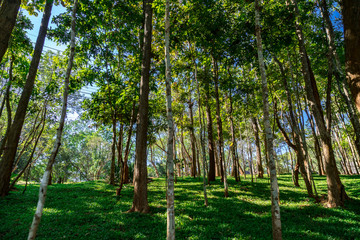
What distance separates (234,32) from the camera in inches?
303

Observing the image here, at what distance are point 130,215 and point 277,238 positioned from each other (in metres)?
4.83

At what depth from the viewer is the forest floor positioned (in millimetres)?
5184

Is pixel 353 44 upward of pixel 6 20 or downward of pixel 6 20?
downward

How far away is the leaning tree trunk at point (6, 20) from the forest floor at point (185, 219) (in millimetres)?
4958

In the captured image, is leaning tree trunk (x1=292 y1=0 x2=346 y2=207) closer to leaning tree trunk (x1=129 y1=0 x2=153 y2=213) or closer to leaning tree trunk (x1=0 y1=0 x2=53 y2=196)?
leaning tree trunk (x1=129 y1=0 x2=153 y2=213)

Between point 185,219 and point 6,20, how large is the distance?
283 inches

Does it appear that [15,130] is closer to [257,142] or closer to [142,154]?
[142,154]

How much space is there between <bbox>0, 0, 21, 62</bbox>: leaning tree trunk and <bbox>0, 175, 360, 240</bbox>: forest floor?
4958 millimetres

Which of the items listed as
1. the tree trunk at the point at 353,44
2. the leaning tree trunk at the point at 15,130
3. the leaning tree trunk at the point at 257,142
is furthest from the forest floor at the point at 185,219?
the leaning tree trunk at the point at 257,142

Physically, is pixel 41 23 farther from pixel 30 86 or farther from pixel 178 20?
pixel 178 20

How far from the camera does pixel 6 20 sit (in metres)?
3.66

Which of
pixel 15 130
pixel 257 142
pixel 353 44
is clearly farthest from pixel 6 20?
pixel 257 142

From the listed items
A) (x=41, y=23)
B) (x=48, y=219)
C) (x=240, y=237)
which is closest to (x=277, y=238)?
(x=240, y=237)

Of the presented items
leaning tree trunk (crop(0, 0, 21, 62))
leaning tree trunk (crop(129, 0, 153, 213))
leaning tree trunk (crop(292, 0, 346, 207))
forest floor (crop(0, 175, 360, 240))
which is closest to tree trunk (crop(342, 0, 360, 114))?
leaning tree trunk (crop(292, 0, 346, 207))
